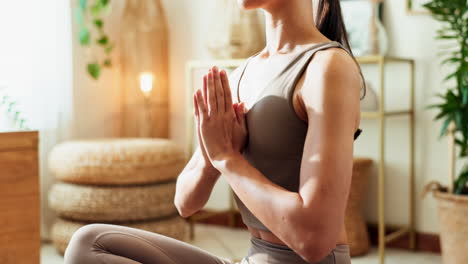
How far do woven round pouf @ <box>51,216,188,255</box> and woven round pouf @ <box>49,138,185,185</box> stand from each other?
20 cm

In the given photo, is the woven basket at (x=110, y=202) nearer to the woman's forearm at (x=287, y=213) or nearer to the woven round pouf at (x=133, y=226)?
the woven round pouf at (x=133, y=226)

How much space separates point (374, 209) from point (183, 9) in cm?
170

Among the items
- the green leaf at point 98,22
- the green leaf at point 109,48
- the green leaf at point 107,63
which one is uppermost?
the green leaf at point 98,22

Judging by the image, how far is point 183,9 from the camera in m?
3.76

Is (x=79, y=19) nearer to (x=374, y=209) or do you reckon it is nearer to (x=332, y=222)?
(x=374, y=209)

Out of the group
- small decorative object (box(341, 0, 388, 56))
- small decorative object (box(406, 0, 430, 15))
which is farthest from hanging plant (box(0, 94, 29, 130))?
small decorative object (box(406, 0, 430, 15))

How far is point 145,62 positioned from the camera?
369 cm

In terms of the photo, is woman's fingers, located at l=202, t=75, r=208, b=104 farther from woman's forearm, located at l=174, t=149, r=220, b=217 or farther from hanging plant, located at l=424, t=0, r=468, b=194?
hanging plant, located at l=424, t=0, r=468, b=194

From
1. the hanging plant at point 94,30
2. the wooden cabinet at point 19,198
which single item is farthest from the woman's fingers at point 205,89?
the hanging plant at point 94,30

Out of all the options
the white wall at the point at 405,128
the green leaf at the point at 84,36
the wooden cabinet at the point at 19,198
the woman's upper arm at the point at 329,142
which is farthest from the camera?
the green leaf at the point at 84,36

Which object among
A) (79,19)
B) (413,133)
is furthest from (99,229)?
(79,19)

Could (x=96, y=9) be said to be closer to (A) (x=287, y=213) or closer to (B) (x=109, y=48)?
(B) (x=109, y=48)

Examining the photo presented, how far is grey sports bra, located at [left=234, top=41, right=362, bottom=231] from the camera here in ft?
3.31

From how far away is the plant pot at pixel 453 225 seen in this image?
8.16 ft
